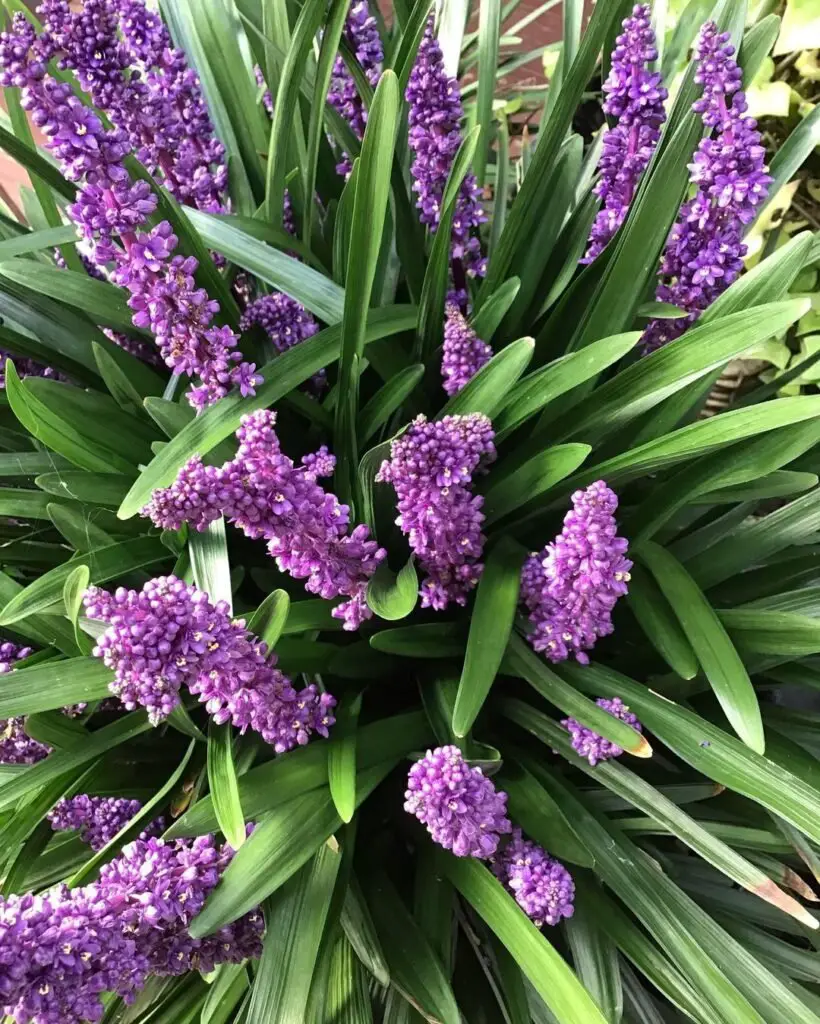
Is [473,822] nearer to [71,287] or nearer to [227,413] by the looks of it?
[227,413]

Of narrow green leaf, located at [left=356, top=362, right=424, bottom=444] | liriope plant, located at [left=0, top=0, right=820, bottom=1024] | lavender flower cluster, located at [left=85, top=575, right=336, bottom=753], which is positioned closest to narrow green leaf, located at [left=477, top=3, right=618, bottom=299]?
liriope plant, located at [left=0, top=0, right=820, bottom=1024]

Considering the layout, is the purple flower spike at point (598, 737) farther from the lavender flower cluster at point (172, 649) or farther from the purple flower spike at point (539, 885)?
the lavender flower cluster at point (172, 649)

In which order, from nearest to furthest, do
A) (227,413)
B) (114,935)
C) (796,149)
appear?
(114,935) < (227,413) < (796,149)

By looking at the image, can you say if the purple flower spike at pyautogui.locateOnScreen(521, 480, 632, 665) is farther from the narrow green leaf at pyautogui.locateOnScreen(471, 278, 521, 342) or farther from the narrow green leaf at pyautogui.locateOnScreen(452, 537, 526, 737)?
the narrow green leaf at pyautogui.locateOnScreen(471, 278, 521, 342)

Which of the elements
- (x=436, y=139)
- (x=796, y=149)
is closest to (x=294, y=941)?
(x=436, y=139)

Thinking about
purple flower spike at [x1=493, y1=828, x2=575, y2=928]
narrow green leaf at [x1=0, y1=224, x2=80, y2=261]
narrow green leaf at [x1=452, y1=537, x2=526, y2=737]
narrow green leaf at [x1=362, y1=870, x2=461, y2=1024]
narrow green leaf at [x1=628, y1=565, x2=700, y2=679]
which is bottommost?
narrow green leaf at [x1=362, y1=870, x2=461, y2=1024]

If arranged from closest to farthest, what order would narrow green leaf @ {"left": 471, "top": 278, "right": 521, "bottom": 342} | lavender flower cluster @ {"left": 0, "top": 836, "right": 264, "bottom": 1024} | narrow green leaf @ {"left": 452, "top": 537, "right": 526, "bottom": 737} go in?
lavender flower cluster @ {"left": 0, "top": 836, "right": 264, "bottom": 1024}
narrow green leaf @ {"left": 452, "top": 537, "right": 526, "bottom": 737}
narrow green leaf @ {"left": 471, "top": 278, "right": 521, "bottom": 342}

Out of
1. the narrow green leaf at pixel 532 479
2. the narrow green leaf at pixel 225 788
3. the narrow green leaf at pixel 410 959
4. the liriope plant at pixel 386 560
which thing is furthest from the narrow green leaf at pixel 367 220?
the narrow green leaf at pixel 410 959
